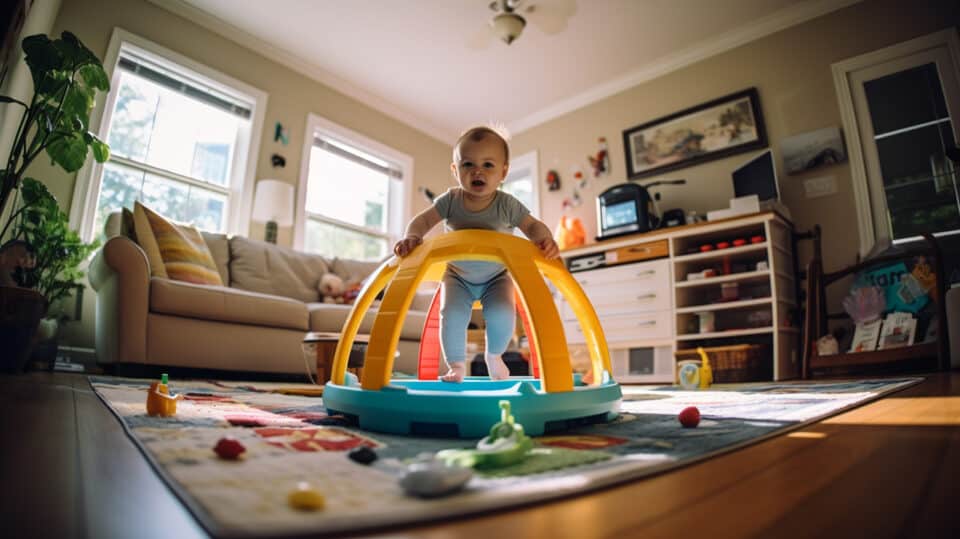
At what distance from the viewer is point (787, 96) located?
3693 mm

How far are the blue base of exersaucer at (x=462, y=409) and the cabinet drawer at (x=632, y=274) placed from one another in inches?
108

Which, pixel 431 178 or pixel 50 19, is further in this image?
pixel 431 178

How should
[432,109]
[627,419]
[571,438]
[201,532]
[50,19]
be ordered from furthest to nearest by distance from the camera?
[432,109]
[50,19]
[627,419]
[571,438]
[201,532]

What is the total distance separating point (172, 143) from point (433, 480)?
4059 millimetres

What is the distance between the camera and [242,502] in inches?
15.5

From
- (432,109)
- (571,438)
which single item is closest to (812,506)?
(571,438)

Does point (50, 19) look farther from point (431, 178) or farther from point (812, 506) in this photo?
point (812, 506)

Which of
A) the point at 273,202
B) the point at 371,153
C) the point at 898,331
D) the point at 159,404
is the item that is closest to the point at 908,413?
the point at 159,404

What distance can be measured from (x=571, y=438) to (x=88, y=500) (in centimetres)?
66

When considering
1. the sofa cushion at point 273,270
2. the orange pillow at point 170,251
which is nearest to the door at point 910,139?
the sofa cushion at point 273,270

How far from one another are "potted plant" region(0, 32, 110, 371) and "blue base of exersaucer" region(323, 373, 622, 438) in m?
1.81

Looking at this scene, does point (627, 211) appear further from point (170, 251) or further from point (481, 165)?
point (170, 251)

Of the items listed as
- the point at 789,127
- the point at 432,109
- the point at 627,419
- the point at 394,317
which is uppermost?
the point at 432,109

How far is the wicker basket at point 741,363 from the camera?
297 centimetres
